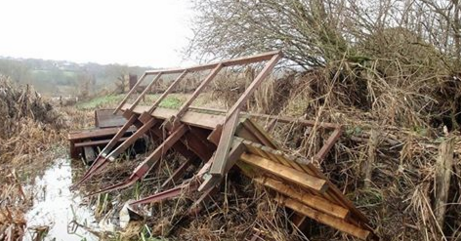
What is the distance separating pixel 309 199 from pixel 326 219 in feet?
0.73

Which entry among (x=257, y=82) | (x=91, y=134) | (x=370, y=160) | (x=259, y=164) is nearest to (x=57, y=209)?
(x=91, y=134)

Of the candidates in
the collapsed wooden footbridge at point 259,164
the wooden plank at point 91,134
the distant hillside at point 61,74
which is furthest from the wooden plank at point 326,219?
the distant hillside at point 61,74

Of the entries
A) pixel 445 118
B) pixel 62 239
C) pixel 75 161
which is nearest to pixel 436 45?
pixel 445 118

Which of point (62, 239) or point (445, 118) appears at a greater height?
point (445, 118)

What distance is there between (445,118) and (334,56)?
158 centimetres

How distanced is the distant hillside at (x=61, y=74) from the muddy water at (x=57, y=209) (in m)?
13.4

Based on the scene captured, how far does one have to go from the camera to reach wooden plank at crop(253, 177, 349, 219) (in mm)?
3078

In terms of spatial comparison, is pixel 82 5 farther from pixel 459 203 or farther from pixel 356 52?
pixel 459 203

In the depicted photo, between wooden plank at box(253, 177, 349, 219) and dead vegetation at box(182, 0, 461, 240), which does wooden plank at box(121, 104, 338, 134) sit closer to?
dead vegetation at box(182, 0, 461, 240)

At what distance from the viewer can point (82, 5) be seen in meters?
23.4

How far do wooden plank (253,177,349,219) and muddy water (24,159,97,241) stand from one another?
1963mm

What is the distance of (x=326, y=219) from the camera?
3.32m

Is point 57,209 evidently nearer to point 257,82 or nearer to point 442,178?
point 257,82

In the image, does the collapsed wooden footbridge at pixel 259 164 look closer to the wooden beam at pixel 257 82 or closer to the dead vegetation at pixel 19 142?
the wooden beam at pixel 257 82
